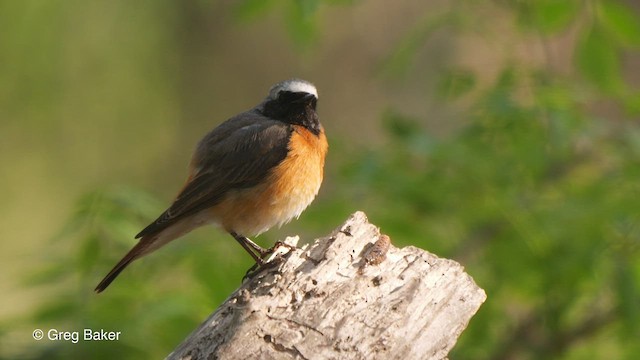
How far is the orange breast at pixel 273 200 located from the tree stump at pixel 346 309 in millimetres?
1459

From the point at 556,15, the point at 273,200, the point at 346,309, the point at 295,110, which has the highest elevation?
the point at 556,15

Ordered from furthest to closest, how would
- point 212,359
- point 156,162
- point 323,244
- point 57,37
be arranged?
point 156,162, point 57,37, point 323,244, point 212,359

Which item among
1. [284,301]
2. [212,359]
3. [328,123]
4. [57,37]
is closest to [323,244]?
[284,301]

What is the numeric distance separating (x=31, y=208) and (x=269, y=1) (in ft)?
20.5

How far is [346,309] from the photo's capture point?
377cm

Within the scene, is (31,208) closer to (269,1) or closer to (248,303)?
(269,1)

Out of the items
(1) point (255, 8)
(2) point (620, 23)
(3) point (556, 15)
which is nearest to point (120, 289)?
(1) point (255, 8)

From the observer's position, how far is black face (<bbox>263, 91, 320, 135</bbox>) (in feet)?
19.6

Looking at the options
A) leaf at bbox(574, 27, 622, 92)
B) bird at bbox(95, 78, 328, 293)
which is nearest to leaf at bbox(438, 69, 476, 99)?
leaf at bbox(574, 27, 622, 92)

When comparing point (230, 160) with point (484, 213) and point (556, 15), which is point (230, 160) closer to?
point (484, 213)

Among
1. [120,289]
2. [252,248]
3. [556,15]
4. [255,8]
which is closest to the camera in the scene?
[252,248]

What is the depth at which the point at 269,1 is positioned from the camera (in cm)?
596

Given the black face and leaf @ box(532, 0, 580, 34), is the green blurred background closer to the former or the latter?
leaf @ box(532, 0, 580, 34)

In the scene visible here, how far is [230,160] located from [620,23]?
2.47 meters
